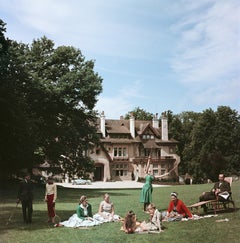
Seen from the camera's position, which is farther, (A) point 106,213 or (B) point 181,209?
(A) point 106,213

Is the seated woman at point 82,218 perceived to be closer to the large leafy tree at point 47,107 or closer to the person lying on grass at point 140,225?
the person lying on grass at point 140,225

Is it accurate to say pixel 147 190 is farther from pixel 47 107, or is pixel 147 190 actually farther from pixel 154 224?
pixel 47 107

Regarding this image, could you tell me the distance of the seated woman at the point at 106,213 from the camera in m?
9.36

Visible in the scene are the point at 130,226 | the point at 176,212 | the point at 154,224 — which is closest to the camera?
the point at 130,226

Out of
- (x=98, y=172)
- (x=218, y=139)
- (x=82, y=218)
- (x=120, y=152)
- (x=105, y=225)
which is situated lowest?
(x=105, y=225)

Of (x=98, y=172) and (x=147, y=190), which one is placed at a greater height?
(x=98, y=172)

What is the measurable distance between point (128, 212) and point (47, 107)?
20.5 feet

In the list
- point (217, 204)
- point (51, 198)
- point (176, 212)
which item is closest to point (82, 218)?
point (51, 198)

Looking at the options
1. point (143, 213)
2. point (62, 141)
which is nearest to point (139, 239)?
point (143, 213)

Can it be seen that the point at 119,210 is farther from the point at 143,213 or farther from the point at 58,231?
the point at 58,231

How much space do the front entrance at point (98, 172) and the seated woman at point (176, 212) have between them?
236 cm

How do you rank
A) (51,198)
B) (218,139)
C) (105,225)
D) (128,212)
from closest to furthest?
1. (128,212)
2. (105,225)
3. (51,198)
4. (218,139)

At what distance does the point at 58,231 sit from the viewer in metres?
8.13

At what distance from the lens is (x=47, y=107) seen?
13.6 metres
